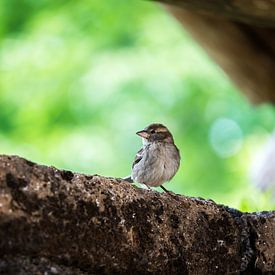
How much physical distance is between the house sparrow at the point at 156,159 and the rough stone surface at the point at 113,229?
1.04 metres

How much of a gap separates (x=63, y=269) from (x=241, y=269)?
65cm

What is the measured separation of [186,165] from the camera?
719 cm

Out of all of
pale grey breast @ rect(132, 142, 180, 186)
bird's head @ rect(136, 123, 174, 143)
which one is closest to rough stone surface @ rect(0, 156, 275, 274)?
pale grey breast @ rect(132, 142, 180, 186)

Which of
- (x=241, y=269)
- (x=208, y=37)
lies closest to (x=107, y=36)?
(x=208, y=37)

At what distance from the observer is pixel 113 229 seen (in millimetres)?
2010

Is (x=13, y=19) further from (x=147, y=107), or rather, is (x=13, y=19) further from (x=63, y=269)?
(x=63, y=269)

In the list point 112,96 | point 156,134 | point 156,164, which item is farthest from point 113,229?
point 112,96

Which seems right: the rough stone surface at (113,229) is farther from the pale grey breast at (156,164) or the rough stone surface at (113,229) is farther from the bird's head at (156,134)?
the bird's head at (156,134)

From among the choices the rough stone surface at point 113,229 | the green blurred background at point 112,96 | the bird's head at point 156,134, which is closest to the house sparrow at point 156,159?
the bird's head at point 156,134

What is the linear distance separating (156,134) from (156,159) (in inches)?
8.7

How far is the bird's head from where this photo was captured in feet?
12.3

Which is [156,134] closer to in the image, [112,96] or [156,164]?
[156,164]

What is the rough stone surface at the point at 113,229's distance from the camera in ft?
5.98

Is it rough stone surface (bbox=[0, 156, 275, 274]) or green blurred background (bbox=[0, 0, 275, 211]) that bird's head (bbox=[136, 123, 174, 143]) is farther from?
green blurred background (bbox=[0, 0, 275, 211])
